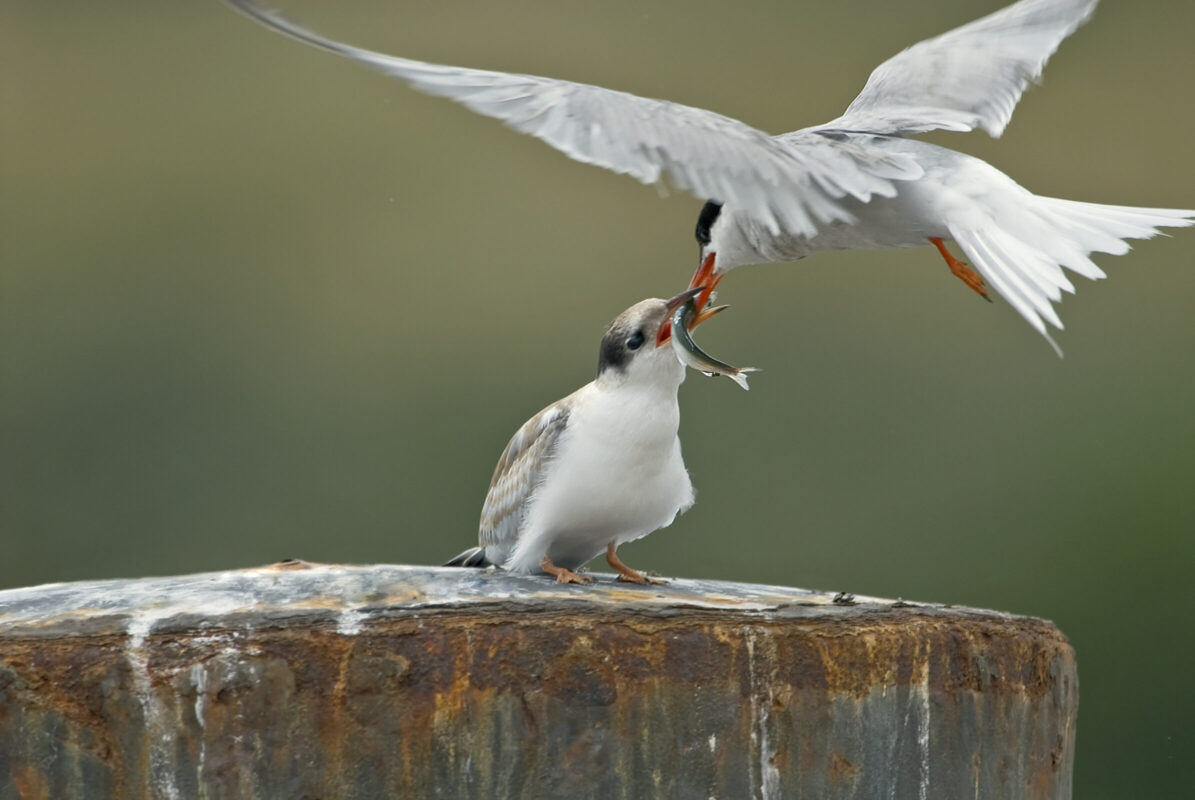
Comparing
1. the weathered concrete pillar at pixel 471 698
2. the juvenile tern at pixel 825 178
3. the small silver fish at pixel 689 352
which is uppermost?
the juvenile tern at pixel 825 178

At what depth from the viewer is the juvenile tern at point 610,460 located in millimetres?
4195

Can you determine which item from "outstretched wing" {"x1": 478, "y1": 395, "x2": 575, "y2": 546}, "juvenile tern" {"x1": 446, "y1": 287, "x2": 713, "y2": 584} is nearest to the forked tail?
"outstretched wing" {"x1": 478, "y1": 395, "x2": 575, "y2": 546}

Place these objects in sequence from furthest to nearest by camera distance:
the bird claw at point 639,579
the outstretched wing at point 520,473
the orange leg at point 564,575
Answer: the outstretched wing at point 520,473
the bird claw at point 639,579
the orange leg at point 564,575

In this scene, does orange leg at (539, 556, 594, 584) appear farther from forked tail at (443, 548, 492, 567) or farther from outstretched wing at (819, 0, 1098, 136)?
outstretched wing at (819, 0, 1098, 136)

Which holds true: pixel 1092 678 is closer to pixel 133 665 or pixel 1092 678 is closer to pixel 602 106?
pixel 602 106

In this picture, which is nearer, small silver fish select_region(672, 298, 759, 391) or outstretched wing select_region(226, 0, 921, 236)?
outstretched wing select_region(226, 0, 921, 236)

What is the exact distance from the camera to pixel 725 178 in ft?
13.6

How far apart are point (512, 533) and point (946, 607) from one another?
3.91 feet

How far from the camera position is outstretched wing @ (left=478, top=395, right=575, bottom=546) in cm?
431

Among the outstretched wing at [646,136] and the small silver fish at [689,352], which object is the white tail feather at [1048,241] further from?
the small silver fish at [689,352]

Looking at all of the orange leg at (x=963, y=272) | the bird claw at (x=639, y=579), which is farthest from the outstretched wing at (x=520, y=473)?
the orange leg at (x=963, y=272)

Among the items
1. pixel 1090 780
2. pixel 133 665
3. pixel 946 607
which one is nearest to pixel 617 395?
pixel 946 607

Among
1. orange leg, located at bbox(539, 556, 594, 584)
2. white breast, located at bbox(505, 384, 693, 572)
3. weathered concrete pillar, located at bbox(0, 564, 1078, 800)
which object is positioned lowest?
weathered concrete pillar, located at bbox(0, 564, 1078, 800)

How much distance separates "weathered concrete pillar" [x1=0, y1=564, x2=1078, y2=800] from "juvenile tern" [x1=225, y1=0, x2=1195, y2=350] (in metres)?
1.02
